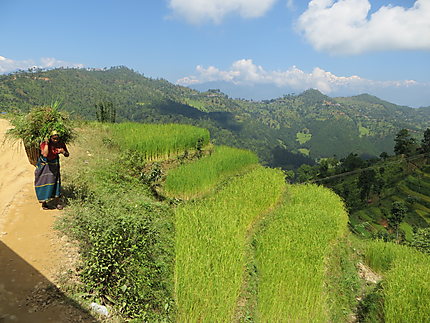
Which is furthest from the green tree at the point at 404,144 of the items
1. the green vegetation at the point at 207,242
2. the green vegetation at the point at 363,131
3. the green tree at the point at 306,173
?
the green vegetation at the point at 363,131

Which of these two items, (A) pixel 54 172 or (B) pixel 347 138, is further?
(B) pixel 347 138

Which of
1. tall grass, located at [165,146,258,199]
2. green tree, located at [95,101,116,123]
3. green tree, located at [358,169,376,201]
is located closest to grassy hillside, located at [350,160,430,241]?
green tree, located at [358,169,376,201]

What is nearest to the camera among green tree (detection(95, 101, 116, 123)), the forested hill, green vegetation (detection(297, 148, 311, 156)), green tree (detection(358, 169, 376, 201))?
green tree (detection(95, 101, 116, 123))

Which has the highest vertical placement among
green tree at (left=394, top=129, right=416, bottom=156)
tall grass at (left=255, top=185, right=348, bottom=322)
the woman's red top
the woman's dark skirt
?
the woman's red top

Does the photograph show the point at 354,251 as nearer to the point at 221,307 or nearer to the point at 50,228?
the point at 221,307

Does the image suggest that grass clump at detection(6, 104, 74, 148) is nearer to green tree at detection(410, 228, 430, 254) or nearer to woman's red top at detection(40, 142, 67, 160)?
woman's red top at detection(40, 142, 67, 160)

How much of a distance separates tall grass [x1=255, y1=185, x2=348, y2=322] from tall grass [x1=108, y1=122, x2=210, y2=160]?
499cm

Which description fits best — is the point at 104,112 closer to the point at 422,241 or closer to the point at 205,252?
the point at 205,252

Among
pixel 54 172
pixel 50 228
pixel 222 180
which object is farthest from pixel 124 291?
pixel 222 180

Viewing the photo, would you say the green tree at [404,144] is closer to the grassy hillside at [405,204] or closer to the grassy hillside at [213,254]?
the grassy hillside at [405,204]

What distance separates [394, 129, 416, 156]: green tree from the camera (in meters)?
42.7

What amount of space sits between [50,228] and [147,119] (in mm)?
124104

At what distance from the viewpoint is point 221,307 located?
3.88 meters

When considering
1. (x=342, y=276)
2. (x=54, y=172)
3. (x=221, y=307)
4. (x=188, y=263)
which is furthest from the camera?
(x=342, y=276)
